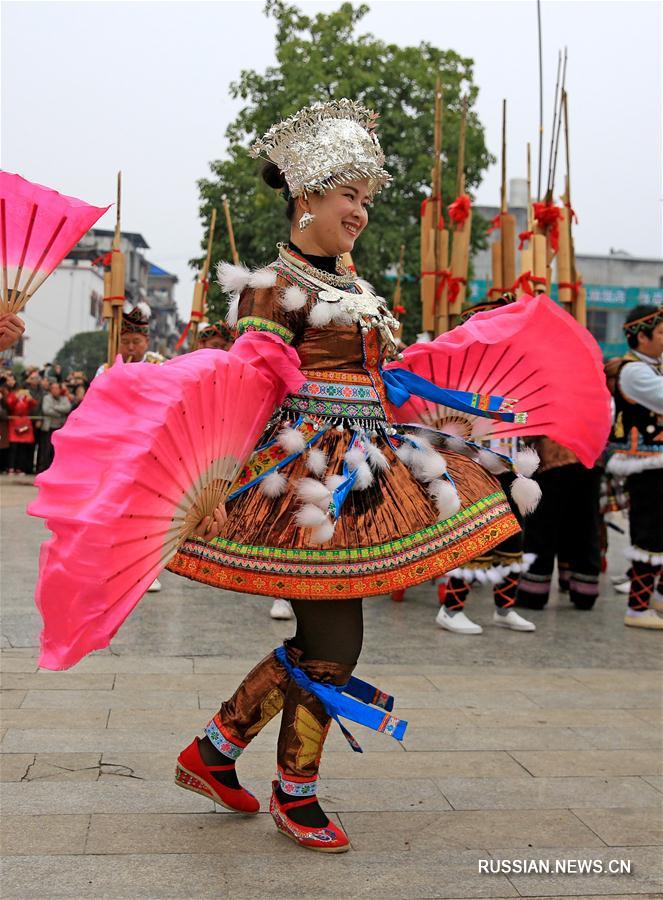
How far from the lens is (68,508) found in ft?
7.80

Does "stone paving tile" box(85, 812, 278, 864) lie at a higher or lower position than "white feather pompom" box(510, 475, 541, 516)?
lower

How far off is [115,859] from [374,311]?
1.67m

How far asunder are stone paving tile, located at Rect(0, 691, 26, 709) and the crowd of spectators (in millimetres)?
12432

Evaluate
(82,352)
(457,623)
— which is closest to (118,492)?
(457,623)

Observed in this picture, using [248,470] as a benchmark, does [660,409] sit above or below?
above

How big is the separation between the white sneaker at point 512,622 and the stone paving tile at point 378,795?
9.19 ft

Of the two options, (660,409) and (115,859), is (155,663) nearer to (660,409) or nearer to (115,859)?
(115,859)

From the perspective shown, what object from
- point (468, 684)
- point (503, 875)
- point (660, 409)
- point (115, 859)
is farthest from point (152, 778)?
point (660, 409)

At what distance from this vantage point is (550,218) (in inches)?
271

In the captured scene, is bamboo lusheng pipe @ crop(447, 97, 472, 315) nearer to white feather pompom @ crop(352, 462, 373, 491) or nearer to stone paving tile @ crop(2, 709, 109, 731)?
stone paving tile @ crop(2, 709, 109, 731)

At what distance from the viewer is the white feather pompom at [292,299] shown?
3.09m

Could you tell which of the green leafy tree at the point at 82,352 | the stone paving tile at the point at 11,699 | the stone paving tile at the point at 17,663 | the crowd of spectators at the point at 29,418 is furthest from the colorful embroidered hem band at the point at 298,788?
the green leafy tree at the point at 82,352

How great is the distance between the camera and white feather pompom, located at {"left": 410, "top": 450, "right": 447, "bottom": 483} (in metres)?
3.10

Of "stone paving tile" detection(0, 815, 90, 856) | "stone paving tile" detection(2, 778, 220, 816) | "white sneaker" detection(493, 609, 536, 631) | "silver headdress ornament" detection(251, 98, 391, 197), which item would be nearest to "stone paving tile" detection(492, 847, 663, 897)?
"stone paving tile" detection(2, 778, 220, 816)
